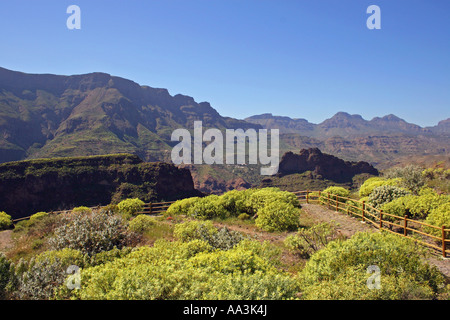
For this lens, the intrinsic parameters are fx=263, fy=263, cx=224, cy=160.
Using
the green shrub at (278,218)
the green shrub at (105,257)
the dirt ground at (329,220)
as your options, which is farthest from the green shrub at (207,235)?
the green shrub at (278,218)

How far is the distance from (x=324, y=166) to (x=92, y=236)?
115m

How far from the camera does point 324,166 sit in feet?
372

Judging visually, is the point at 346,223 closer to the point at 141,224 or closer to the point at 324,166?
the point at 141,224

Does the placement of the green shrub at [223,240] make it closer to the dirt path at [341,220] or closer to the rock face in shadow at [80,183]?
the dirt path at [341,220]

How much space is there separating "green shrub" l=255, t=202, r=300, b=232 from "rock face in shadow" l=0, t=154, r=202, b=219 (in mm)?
56221

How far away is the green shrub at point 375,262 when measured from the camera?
5316 millimetres

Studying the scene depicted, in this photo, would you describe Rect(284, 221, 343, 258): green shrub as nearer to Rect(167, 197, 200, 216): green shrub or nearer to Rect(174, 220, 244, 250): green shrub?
Rect(174, 220, 244, 250): green shrub

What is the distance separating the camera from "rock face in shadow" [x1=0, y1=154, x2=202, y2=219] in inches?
2424

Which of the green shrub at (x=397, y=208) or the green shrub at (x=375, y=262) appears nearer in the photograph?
the green shrub at (x=375, y=262)

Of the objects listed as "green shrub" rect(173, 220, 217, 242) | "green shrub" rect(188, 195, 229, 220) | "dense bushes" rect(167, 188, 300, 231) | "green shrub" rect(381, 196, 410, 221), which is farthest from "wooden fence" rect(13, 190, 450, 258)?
"green shrub" rect(188, 195, 229, 220)

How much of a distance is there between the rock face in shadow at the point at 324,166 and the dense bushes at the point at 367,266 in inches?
4267

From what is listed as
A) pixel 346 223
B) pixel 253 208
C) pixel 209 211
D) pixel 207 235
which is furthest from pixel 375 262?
pixel 209 211
